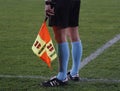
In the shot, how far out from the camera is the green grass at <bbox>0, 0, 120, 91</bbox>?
513cm

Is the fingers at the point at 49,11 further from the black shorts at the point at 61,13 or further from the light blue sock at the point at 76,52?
the light blue sock at the point at 76,52

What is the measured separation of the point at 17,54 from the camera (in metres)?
7.03

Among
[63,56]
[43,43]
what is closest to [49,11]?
[43,43]

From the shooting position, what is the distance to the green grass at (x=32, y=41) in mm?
5134

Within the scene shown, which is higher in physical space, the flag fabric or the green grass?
the flag fabric

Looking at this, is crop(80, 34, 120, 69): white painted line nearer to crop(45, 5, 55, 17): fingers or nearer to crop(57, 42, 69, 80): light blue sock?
crop(57, 42, 69, 80): light blue sock

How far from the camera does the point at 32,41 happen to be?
826cm

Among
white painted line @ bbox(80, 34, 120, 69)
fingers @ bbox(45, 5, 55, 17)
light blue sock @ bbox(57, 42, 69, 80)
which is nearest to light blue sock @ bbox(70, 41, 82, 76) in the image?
light blue sock @ bbox(57, 42, 69, 80)

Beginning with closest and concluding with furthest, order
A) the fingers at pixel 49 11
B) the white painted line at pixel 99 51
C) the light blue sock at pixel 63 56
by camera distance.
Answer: the fingers at pixel 49 11 < the light blue sock at pixel 63 56 < the white painted line at pixel 99 51

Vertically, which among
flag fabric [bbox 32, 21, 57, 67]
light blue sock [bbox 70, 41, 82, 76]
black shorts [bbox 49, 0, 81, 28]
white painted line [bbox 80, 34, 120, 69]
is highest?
black shorts [bbox 49, 0, 81, 28]

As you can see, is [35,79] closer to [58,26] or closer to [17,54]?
[58,26]

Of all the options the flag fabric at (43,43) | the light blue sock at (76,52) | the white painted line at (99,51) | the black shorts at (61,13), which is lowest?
the white painted line at (99,51)

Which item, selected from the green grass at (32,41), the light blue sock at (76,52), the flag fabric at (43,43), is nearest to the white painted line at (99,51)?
the green grass at (32,41)

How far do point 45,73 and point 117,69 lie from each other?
1043mm
